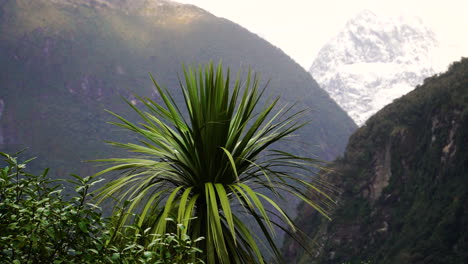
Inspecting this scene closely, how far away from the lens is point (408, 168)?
247 ft

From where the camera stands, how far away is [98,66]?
140m

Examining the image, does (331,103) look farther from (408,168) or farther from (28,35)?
Answer: (408,168)

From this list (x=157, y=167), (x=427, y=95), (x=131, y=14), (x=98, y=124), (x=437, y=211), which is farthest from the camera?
(x=131, y=14)

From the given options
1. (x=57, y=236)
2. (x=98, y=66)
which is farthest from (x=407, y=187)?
(x=98, y=66)

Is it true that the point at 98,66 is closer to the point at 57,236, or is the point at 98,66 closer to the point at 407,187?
the point at 407,187

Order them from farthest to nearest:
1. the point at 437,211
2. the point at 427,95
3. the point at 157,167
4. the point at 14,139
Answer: the point at 14,139 < the point at 427,95 < the point at 437,211 < the point at 157,167

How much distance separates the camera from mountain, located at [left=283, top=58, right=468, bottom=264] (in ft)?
198

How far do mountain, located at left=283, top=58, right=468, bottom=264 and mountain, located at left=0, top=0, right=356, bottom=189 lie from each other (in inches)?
1259

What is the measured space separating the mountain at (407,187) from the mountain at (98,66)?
105 feet

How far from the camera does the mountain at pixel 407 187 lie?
6025 cm

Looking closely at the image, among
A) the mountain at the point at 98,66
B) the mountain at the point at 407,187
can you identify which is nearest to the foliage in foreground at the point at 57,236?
the mountain at the point at 407,187

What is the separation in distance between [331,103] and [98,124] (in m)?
71.4

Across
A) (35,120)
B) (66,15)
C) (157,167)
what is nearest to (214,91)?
(157,167)

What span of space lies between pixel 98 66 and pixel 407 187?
290ft
